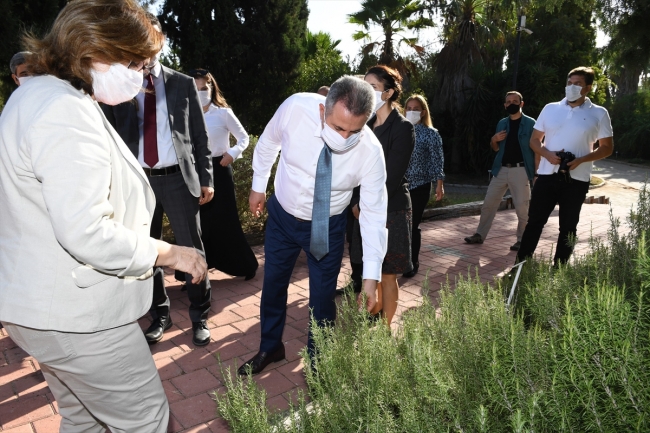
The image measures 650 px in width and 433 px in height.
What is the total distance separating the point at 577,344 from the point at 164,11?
17869 millimetres

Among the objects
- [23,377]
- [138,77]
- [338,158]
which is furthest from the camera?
[23,377]

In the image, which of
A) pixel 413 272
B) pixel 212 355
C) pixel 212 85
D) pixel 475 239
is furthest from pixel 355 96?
pixel 475 239

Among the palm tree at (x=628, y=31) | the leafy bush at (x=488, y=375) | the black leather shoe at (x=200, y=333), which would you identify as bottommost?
the black leather shoe at (x=200, y=333)

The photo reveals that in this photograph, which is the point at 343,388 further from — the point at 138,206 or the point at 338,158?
the point at 338,158

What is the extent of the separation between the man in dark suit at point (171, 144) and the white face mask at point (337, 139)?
4.37ft

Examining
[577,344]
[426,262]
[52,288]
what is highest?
[52,288]

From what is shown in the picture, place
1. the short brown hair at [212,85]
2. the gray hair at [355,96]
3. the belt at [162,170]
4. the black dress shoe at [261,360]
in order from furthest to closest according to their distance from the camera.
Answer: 1. the short brown hair at [212,85]
2. the belt at [162,170]
3. the black dress shoe at [261,360]
4. the gray hair at [355,96]

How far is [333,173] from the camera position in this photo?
9.86 feet

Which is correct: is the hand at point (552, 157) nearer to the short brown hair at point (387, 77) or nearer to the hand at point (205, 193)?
the short brown hair at point (387, 77)

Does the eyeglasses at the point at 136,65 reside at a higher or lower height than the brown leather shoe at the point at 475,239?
higher

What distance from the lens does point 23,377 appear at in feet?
10.9

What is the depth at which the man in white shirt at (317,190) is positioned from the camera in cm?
277

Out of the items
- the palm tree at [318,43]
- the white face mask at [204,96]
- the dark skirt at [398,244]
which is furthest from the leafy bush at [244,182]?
the palm tree at [318,43]

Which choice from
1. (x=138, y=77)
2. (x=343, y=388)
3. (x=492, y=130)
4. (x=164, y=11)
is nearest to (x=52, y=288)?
(x=138, y=77)
